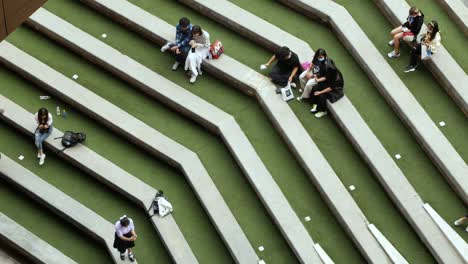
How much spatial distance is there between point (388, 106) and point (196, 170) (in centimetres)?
401

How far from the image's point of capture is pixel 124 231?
16016 millimetres

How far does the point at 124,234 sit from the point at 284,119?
3995mm

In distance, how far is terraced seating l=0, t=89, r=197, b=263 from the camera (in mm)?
16859

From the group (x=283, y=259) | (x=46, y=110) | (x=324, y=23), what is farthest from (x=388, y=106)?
(x=46, y=110)

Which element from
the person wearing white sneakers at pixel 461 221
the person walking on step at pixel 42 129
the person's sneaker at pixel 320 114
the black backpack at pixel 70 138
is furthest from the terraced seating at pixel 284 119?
the person walking on step at pixel 42 129

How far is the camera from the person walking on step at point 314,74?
17.2 m

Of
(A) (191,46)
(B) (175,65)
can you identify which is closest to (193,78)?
(B) (175,65)

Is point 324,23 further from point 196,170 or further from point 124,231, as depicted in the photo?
point 124,231

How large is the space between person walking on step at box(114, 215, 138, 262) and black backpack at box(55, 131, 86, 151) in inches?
103

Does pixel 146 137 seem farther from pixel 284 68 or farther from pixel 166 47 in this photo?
pixel 284 68

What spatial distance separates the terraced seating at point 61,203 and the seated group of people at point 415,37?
6.74 metres

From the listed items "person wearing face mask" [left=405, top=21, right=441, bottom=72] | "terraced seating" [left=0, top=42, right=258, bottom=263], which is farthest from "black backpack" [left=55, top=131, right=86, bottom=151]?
"person wearing face mask" [left=405, top=21, right=441, bottom=72]

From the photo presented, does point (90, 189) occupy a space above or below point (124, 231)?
above

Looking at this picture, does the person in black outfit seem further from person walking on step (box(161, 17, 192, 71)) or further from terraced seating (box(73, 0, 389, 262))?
person walking on step (box(161, 17, 192, 71))
